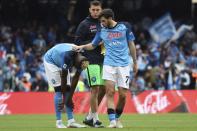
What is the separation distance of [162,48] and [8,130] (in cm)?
2107

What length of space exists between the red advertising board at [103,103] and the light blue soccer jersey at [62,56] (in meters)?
10.7

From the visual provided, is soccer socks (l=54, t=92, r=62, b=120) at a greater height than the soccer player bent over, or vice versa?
the soccer player bent over

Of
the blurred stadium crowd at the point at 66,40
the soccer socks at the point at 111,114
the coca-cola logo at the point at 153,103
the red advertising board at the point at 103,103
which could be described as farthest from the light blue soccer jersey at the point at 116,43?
the blurred stadium crowd at the point at 66,40

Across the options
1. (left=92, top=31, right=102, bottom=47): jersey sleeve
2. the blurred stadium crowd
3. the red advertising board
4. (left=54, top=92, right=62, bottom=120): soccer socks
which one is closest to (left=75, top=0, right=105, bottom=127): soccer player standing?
(left=92, top=31, right=102, bottom=47): jersey sleeve

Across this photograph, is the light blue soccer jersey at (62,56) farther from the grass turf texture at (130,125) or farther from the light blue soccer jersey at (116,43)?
the grass turf texture at (130,125)

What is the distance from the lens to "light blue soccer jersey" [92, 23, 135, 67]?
53.1 ft

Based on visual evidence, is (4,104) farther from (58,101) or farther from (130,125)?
(58,101)

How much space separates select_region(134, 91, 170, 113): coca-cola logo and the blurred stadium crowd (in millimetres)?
2714

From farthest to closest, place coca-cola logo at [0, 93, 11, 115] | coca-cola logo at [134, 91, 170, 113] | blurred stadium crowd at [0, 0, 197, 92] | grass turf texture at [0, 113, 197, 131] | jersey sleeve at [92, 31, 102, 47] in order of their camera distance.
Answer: blurred stadium crowd at [0, 0, 197, 92] → coca-cola logo at [134, 91, 170, 113] → coca-cola logo at [0, 93, 11, 115] → jersey sleeve at [92, 31, 102, 47] → grass turf texture at [0, 113, 197, 131]

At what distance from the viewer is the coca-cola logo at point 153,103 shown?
28.0m

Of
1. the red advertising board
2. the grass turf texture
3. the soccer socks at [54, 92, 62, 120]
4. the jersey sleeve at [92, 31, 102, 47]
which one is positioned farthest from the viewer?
the red advertising board

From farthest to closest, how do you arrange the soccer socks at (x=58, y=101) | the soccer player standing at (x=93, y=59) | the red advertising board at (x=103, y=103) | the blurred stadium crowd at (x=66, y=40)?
1. the blurred stadium crowd at (x=66, y=40)
2. the red advertising board at (x=103, y=103)
3. the soccer player standing at (x=93, y=59)
4. the soccer socks at (x=58, y=101)

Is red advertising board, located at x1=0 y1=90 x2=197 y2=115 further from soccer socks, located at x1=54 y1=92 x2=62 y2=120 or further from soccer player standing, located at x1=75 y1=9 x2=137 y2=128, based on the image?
soccer player standing, located at x1=75 y1=9 x2=137 y2=128

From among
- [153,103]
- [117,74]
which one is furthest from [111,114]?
[153,103]
